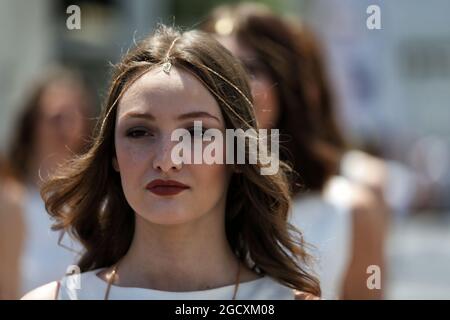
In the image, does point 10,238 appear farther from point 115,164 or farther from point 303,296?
point 303,296

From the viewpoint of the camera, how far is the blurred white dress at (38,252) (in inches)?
162

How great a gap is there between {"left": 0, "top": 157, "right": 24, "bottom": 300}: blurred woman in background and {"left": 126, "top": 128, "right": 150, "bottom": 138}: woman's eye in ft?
5.97

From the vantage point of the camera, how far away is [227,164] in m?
2.49

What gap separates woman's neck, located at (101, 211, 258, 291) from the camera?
8.02 ft

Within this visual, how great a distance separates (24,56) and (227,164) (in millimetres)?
11109

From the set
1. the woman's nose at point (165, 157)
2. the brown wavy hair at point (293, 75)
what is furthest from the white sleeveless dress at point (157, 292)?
the brown wavy hair at point (293, 75)

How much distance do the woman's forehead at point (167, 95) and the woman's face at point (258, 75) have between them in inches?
37.2

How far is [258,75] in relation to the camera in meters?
3.51

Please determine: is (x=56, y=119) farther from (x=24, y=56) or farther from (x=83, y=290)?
(x=24, y=56)

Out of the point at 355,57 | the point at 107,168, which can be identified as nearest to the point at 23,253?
the point at 107,168

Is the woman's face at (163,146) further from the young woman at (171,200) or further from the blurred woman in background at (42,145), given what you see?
the blurred woman in background at (42,145)

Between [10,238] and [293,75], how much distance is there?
1.48 m

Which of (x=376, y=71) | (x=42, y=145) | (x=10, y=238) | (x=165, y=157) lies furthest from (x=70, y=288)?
(x=376, y=71)
